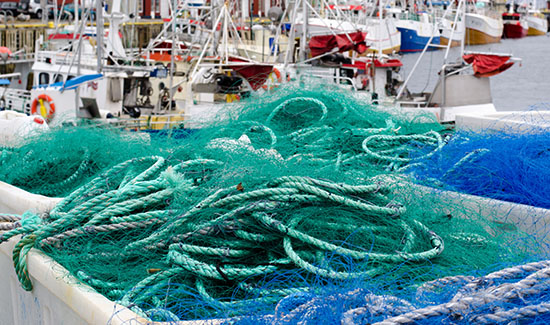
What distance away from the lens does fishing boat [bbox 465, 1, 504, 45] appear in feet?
192

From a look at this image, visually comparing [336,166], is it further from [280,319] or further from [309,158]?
[280,319]

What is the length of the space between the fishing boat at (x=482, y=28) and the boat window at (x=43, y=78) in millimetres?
47099

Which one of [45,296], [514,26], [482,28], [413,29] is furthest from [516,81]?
[514,26]

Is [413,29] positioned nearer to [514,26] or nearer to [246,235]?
[514,26]

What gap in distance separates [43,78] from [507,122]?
546 inches

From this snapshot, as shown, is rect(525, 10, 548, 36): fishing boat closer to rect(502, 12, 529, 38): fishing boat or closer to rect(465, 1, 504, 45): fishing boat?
rect(502, 12, 529, 38): fishing boat

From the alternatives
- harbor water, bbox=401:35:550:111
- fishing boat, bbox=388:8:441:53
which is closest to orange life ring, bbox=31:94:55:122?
harbor water, bbox=401:35:550:111

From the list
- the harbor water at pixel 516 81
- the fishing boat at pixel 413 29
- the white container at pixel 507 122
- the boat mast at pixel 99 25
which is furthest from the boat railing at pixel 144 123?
the fishing boat at pixel 413 29

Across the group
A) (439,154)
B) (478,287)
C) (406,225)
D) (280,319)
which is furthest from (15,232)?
(439,154)

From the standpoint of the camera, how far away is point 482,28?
58781 millimetres

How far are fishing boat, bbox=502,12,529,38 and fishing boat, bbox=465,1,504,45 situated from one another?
957 cm

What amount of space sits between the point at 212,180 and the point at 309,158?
64.5 inches

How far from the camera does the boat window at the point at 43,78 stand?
17.4m

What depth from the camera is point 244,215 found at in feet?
11.2
